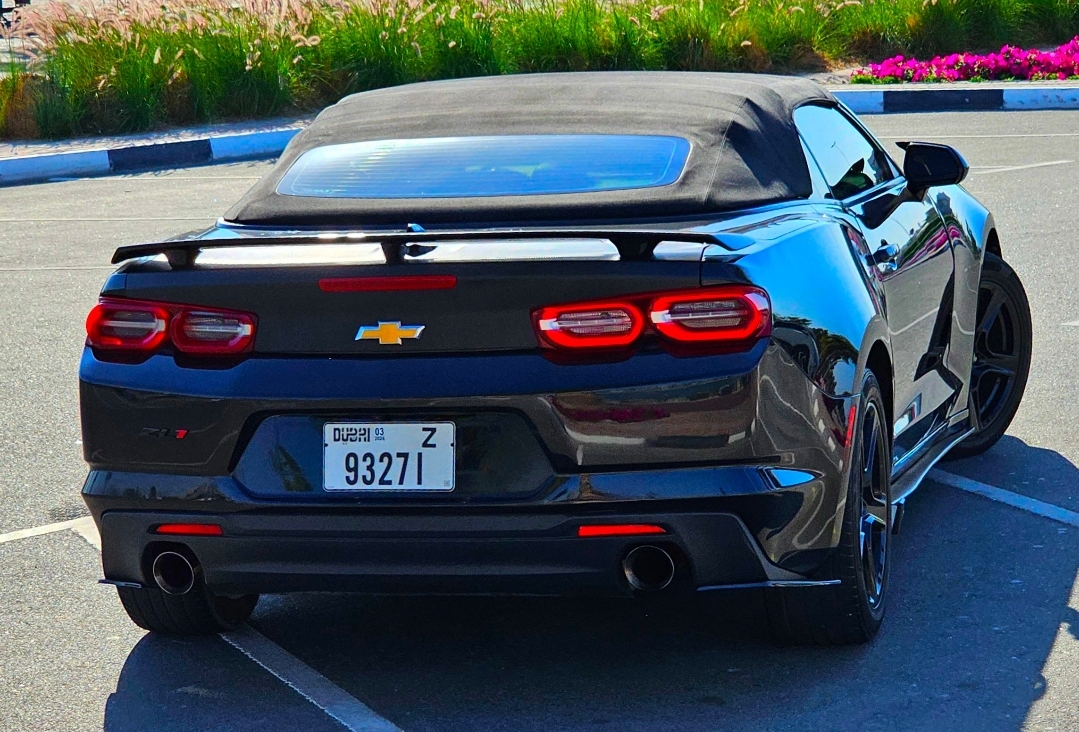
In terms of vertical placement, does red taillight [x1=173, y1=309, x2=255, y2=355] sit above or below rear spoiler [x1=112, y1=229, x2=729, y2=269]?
A: below

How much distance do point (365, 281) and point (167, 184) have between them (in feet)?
37.2

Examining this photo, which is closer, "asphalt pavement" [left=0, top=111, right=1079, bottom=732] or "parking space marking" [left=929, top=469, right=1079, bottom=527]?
"asphalt pavement" [left=0, top=111, right=1079, bottom=732]

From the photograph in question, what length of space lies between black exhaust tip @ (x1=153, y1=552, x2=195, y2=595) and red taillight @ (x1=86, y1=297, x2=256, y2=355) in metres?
0.49

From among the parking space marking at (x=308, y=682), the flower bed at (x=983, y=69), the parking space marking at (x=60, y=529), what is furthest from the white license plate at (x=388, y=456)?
the flower bed at (x=983, y=69)

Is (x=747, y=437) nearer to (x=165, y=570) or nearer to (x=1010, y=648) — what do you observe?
(x=1010, y=648)

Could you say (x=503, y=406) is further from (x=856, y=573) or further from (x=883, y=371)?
(x=883, y=371)

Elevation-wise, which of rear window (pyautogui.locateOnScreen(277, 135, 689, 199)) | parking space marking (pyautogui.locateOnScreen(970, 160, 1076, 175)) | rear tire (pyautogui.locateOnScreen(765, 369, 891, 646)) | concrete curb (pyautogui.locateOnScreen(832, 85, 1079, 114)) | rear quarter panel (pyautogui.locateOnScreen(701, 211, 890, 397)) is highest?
rear window (pyautogui.locateOnScreen(277, 135, 689, 199))

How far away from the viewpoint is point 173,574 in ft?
13.0

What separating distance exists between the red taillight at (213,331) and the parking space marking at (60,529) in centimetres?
165

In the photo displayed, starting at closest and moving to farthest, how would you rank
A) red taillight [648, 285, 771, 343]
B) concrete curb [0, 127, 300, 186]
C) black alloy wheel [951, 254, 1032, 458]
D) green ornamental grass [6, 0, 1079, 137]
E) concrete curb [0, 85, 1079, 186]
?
red taillight [648, 285, 771, 343] → black alloy wheel [951, 254, 1032, 458] → concrete curb [0, 127, 300, 186] → concrete curb [0, 85, 1079, 186] → green ornamental grass [6, 0, 1079, 137]

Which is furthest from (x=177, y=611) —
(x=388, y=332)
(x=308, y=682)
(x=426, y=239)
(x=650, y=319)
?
(x=650, y=319)

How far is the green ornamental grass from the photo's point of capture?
58.2 ft

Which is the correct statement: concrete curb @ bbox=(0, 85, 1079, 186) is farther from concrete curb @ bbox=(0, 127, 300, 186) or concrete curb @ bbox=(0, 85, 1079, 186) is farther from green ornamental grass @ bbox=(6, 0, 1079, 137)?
green ornamental grass @ bbox=(6, 0, 1079, 137)

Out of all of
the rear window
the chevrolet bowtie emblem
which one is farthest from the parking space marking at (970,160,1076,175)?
the chevrolet bowtie emblem
